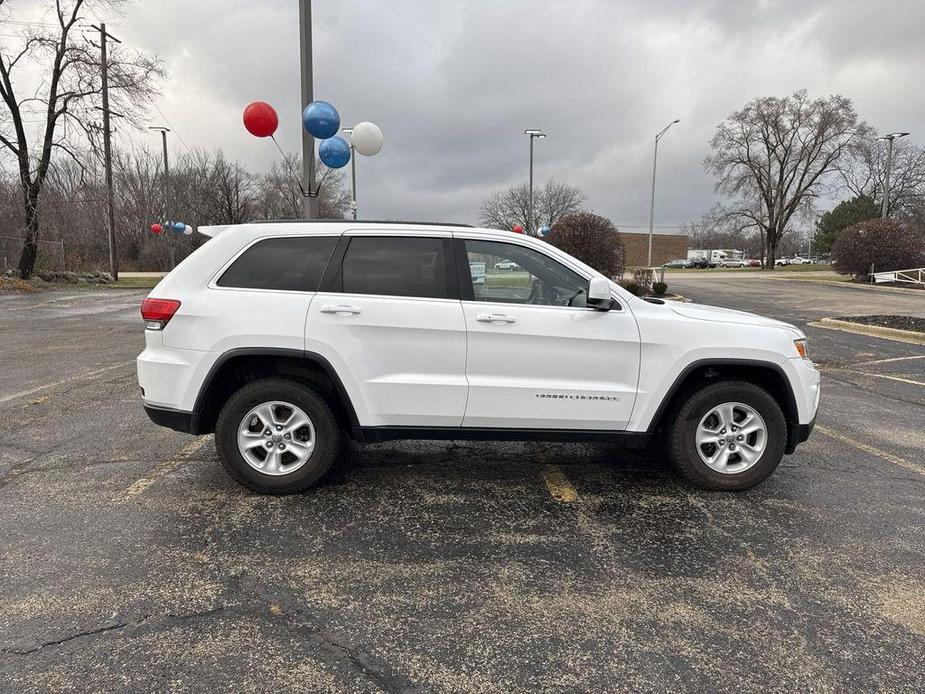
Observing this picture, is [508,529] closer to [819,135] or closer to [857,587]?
[857,587]

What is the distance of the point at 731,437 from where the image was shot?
3939 mm

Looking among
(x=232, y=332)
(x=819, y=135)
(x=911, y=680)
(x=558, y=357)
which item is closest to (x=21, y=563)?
(x=232, y=332)

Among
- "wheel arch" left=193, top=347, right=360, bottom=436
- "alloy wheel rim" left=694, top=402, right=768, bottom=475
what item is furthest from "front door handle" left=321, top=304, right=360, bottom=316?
"alloy wheel rim" left=694, top=402, right=768, bottom=475

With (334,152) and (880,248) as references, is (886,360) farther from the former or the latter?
(880,248)

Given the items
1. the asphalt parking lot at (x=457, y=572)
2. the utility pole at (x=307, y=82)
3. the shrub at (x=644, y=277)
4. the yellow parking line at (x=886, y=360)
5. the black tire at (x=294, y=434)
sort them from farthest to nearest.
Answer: the shrub at (x=644, y=277) → the yellow parking line at (x=886, y=360) → the utility pole at (x=307, y=82) → the black tire at (x=294, y=434) → the asphalt parking lot at (x=457, y=572)

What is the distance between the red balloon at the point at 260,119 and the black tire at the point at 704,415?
7.65m

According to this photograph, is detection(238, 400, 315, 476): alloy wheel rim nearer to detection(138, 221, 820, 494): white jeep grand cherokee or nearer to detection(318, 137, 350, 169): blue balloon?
detection(138, 221, 820, 494): white jeep grand cherokee

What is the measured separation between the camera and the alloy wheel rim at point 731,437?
3.92 meters

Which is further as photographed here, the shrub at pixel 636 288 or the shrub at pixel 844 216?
the shrub at pixel 844 216

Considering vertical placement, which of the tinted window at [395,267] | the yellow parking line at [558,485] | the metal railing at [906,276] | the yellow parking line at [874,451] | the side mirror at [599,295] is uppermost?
the metal railing at [906,276]

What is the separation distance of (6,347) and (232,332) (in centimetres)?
893

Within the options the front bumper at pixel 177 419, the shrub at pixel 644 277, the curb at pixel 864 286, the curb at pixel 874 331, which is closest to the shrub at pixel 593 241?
the shrub at pixel 644 277

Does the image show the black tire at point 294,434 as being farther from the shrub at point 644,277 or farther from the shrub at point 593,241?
the shrub at point 644,277

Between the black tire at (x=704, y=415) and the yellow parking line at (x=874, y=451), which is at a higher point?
the black tire at (x=704, y=415)
